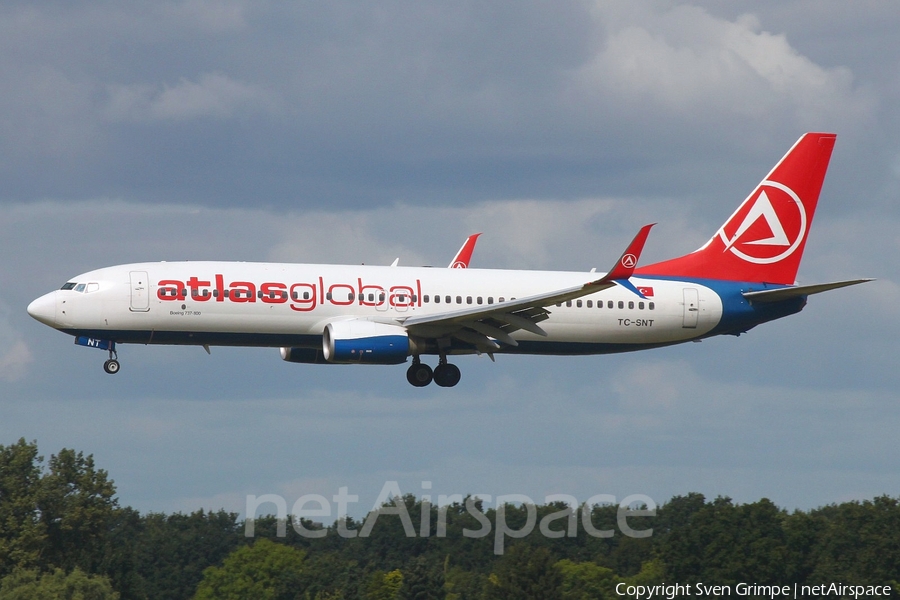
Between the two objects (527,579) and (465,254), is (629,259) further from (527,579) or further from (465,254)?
(527,579)

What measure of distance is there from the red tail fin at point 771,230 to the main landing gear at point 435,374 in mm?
9775

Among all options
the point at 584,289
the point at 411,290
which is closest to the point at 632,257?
the point at 584,289

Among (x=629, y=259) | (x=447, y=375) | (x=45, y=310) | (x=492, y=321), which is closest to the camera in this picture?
(x=629, y=259)

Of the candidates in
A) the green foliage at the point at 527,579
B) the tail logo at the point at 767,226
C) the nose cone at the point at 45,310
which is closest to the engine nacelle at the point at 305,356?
the nose cone at the point at 45,310

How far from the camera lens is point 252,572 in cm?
15275

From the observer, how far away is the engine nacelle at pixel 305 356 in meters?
60.7

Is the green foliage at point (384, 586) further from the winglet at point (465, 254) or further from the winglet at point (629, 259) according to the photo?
the winglet at point (629, 259)

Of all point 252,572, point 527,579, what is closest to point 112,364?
point 527,579

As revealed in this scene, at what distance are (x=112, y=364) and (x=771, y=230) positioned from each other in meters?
29.2

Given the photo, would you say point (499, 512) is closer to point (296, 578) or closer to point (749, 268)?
point (296, 578)

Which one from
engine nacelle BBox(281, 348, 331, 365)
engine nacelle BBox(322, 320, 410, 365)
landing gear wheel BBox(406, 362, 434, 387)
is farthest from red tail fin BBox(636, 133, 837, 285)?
engine nacelle BBox(281, 348, 331, 365)

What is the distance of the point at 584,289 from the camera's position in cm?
5091

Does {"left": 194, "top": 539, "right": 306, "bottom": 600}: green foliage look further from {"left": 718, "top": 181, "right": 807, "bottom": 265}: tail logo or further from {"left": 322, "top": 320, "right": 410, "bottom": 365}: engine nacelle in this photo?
{"left": 322, "top": 320, "right": 410, "bottom": 365}: engine nacelle

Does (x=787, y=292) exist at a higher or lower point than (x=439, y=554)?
higher
